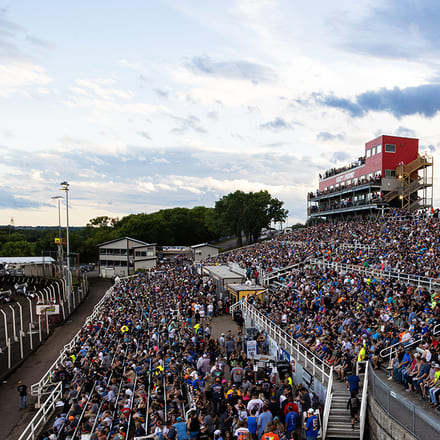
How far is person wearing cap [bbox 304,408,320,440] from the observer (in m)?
9.36

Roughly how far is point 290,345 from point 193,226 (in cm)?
8474

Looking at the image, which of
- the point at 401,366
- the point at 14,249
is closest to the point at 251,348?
the point at 401,366

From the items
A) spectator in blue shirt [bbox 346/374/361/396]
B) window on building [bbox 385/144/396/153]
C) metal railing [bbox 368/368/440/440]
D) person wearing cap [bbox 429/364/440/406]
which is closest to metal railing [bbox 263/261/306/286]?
spectator in blue shirt [bbox 346/374/361/396]

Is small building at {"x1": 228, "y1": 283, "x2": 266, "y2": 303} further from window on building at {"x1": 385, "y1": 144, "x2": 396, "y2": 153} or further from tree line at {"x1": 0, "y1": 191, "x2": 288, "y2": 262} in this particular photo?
tree line at {"x1": 0, "y1": 191, "x2": 288, "y2": 262}

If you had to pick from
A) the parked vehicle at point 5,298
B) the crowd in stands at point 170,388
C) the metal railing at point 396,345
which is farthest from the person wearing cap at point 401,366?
the parked vehicle at point 5,298

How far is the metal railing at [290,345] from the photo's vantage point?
12766 millimetres

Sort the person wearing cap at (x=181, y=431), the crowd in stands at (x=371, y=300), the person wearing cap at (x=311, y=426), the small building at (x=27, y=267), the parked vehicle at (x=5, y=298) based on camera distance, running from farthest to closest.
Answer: the small building at (x=27, y=267)
the parked vehicle at (x=5, y=298)
the crowd in stands at (x=371, y=300)
the person wearing cap at (x=311, y=426)
the person wearing cap at (x=181, y=431)

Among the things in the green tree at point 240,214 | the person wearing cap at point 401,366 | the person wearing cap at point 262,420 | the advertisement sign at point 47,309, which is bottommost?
the advertisement sign at point 47,309

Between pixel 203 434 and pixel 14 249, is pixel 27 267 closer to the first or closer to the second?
pixel 14 249

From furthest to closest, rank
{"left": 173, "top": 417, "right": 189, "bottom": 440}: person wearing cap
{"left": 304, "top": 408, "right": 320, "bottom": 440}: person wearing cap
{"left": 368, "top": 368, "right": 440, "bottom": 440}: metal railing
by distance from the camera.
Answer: {"left": 304, "top": 408, "right": 320, "bottom": 440}: person wearing cap, {"left": 173, "top": 417, "right": 189, "bottom": 440}: person wearing cap, {"left": 368, "top": 368, "right": 440, "bottom": 440}: metal railing

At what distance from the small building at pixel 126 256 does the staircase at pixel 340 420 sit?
55433mm

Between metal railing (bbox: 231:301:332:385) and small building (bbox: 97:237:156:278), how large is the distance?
4338cm

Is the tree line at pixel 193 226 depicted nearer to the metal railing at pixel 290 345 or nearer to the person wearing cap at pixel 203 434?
the metal railing at pixel 290 345

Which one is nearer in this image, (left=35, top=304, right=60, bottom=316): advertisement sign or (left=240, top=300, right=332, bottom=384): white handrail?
(left=240, top=300, right=332, bottom=384): white handrail
